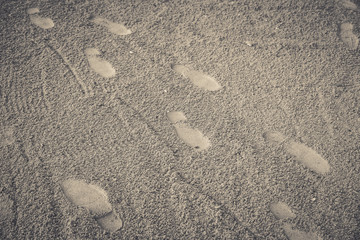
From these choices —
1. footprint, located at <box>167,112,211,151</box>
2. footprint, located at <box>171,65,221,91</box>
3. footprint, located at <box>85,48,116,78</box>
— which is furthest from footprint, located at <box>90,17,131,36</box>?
footprint, located at <box>167,112,211,151</box>

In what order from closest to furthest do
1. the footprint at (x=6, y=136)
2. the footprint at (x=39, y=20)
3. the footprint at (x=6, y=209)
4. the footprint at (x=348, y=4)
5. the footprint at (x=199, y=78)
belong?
the footprint at (x=6, y=209), the footprint at (x=6, y=136), the footprint at (x=199, y=78), the footprint at (x=39, y=20), the footprint at (x=348, y=4)

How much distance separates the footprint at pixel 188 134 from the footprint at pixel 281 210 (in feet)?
1.44

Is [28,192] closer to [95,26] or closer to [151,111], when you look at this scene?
[151,111]

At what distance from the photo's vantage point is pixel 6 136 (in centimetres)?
166

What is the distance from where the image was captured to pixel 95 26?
220cm

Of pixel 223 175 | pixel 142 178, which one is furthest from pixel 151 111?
pixel 223 175

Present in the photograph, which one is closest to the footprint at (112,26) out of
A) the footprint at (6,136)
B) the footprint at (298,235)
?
the footprint at (6,136)

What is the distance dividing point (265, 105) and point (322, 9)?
101cm

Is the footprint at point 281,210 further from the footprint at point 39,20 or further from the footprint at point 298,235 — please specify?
the footprint at point 39,20

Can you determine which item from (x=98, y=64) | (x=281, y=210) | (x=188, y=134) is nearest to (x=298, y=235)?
(x=281, y=210)

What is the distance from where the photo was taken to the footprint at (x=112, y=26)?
2.19m

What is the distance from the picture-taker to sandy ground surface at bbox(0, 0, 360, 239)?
149cm

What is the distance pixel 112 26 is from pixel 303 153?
1.46 m

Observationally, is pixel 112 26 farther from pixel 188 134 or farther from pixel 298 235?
pixel 298 235
